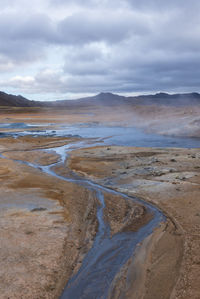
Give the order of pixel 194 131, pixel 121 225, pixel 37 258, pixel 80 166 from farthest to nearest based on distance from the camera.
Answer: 1. pixel 194 131
2. pixel 80 166
3. pixel 121 225
4. pixel 37 258

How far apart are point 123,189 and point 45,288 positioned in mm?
6715

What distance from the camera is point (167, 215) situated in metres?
8.39

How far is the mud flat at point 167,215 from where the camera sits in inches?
199

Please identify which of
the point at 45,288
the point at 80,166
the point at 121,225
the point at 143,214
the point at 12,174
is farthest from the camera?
the point at 80,166

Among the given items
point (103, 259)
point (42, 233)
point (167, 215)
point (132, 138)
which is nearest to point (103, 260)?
point (103, 259)

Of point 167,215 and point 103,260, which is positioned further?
point 167,215

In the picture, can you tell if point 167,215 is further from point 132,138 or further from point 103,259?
point 132,138

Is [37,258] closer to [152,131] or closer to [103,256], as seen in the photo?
[103,256]

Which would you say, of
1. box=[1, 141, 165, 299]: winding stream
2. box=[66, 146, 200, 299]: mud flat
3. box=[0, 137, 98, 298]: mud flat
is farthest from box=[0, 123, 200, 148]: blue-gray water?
box=[1, 141, 165, 299]: winding stream

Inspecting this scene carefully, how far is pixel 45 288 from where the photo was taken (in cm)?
497

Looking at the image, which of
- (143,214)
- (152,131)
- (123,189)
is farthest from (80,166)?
(152,131)

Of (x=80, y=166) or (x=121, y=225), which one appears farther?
(x=80, y=166)

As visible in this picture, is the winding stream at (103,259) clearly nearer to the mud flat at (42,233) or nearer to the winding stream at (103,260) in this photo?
the winding stream at (103,260)

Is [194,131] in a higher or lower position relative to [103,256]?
higher
